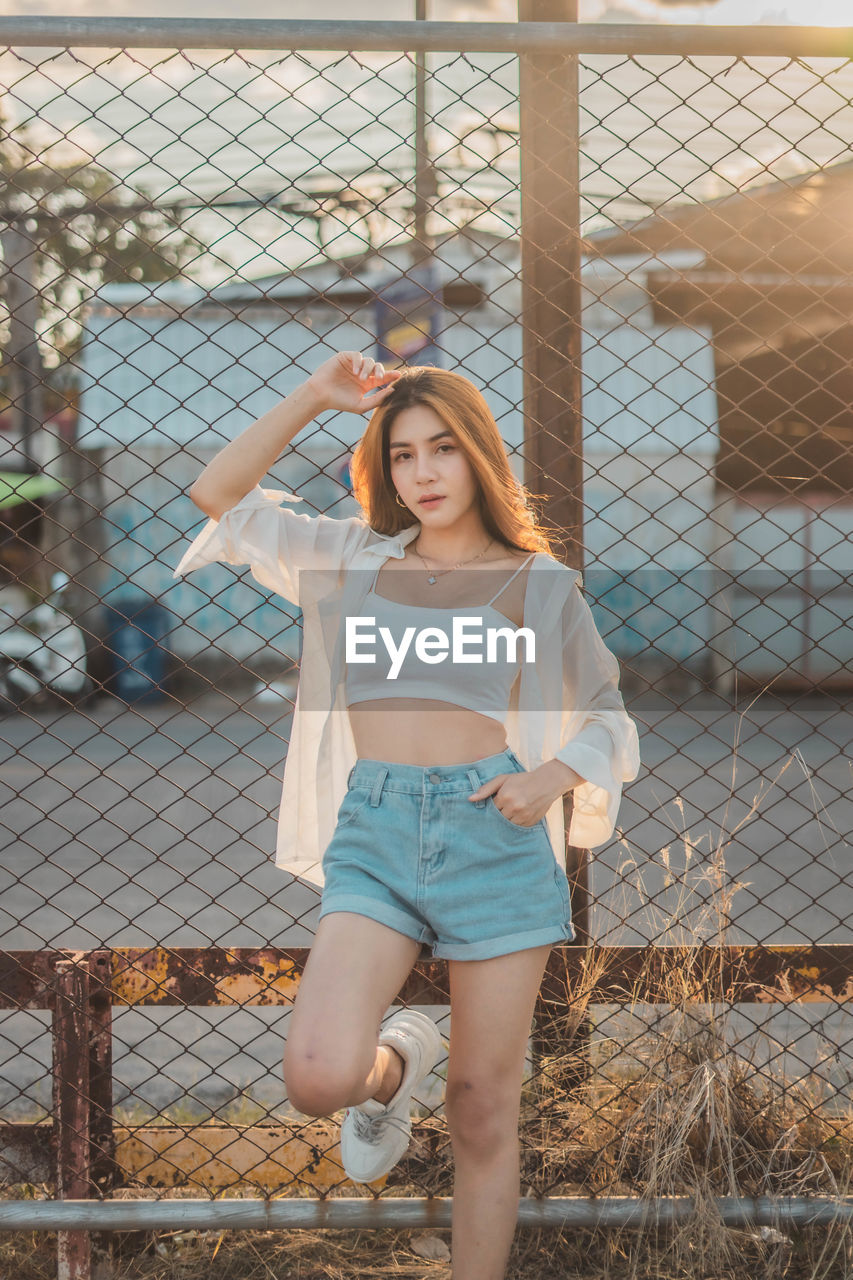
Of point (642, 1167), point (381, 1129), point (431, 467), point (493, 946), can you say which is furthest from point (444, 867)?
point (642, 1167)

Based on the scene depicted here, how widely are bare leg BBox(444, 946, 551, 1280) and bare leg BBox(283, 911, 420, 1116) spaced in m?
0.14

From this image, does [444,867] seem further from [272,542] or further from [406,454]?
[406,454]

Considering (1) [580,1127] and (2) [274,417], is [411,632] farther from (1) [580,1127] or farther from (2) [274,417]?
(1) [580,1127]

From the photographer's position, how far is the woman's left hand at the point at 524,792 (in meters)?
1.86

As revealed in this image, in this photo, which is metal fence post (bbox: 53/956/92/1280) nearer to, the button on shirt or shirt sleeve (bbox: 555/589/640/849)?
the button on shirt

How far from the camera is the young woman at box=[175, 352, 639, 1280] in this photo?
186 cm

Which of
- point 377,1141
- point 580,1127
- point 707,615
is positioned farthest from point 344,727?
point 707,615

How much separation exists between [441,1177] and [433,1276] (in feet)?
0.69

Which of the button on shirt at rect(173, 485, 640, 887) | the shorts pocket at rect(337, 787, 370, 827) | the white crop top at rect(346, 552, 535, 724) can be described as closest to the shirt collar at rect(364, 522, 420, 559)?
the button on shirt at rect(173, 485, 640, 887)

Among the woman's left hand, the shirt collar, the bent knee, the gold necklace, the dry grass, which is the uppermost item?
the shirt collar

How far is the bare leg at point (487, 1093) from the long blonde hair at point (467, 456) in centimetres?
86

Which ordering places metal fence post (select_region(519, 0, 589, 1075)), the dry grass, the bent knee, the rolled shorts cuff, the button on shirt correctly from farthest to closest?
metal fence post (select_region(519, 0, 589, 1075)), the dry grass, the button on shirt, the rolled shorts cuff, the bent knee

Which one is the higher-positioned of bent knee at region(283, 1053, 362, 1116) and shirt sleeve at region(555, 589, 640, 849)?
shirt sleeve at region(555, 589, 640, 849)

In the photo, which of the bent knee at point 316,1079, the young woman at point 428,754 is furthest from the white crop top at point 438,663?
the bent knee at point 316,1079
